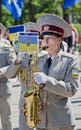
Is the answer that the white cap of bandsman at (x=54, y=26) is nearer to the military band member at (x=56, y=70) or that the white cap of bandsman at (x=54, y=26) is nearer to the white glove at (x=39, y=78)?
the military band member at (x=56, y=70)

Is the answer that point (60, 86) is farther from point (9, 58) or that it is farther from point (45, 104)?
point (9, 58)

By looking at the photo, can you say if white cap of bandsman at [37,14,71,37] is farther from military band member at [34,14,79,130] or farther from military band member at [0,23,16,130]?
military band member at [0,23,16,130]

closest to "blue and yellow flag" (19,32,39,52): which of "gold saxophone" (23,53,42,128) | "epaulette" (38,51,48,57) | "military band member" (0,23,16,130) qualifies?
"epaulette" (38,51,48,57)

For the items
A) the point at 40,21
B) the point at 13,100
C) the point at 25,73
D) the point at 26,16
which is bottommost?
the point at 13,100

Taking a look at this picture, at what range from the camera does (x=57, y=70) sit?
4.39 metres

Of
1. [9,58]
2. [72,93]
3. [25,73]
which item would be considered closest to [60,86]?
[72,93]

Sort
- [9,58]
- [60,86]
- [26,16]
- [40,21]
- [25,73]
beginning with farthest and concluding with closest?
[26,16] → [9,58] → [25,73] → [40,21] → [60,86]

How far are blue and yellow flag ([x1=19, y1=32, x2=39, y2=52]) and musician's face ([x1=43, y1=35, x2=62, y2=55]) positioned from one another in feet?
0.61

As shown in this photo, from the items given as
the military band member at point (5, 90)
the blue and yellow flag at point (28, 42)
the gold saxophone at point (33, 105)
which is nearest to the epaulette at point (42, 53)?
the blue and yellow flag at point (28, 42)

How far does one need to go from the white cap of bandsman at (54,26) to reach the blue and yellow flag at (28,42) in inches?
7.5

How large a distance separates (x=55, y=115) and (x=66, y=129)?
0.52ft

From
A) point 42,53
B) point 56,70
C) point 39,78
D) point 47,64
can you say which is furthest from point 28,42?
point 39,78

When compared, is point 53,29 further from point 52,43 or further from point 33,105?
point 33,105

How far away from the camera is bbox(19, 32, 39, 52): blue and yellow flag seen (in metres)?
4.59
